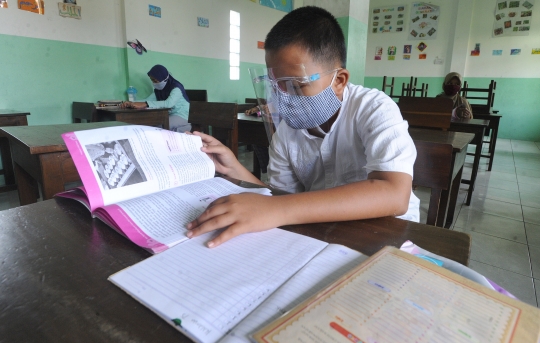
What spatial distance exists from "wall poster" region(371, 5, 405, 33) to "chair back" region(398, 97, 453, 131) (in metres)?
4.95

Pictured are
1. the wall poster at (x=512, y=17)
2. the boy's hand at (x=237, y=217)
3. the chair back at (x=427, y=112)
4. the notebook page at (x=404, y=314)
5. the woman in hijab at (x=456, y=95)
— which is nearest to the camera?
the notebook page at (x=404, y=314)

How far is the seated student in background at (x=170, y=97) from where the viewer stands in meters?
3.37

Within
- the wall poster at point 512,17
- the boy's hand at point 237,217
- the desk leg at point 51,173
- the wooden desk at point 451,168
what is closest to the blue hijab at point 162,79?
the desk leg at point 51,173

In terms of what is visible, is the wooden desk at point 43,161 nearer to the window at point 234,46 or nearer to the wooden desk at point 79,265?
the wooden desk at point 79,265

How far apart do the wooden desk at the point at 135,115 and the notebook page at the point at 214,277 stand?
2.36m

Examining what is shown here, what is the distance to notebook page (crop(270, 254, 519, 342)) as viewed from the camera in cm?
28

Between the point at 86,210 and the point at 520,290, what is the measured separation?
174 centimetres

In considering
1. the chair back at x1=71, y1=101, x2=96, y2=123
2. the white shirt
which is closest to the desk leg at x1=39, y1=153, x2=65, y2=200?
the white shirt

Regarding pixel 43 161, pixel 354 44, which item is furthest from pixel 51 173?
pixel 354 44

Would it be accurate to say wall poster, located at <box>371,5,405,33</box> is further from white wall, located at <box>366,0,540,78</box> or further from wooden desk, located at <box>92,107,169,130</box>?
wooden desk, located at <box>92,107,169,130</box>

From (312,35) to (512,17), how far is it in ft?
21.5

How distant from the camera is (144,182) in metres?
0.65

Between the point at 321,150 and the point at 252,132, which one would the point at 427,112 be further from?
the point at 321,150

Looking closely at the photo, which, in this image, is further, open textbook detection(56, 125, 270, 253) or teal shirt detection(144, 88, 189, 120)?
teal shirt detection(144, 88, 189, 120)
